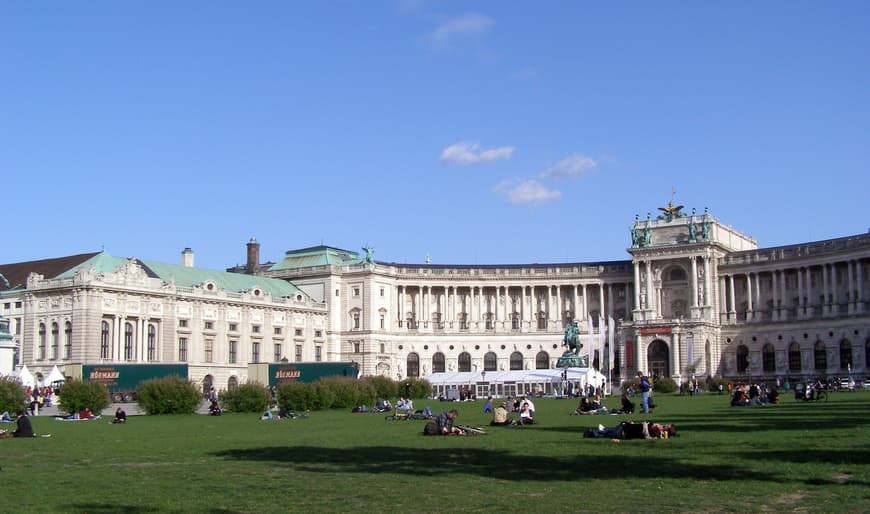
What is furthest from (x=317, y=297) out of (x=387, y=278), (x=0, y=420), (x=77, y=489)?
(x=77, y=489)

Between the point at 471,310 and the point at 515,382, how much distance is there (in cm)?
3213

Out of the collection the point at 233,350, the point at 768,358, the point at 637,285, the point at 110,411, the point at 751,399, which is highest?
the point at 637,285

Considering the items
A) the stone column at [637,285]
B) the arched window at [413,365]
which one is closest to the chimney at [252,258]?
the arched window at [413,365]

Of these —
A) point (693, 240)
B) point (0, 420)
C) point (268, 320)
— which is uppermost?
point (693, 240)

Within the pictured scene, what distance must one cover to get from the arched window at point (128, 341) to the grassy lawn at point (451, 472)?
67.1 metres

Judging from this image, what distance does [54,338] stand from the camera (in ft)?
344

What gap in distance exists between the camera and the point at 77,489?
23.6m

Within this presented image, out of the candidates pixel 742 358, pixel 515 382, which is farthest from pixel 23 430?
pixel 742 358

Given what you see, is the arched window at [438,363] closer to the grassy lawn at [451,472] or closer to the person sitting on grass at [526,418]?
the person sitting on grass at [526,418]

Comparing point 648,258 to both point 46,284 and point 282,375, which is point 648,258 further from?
point 46,284

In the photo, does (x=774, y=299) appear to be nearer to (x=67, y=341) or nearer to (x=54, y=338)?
(x=67, y=341)

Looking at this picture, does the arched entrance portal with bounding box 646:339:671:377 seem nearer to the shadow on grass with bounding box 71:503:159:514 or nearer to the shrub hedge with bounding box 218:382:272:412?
the shrub hedge with bounding box 218:382:272:412

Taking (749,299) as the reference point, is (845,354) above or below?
below

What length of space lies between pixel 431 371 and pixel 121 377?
5117cm
